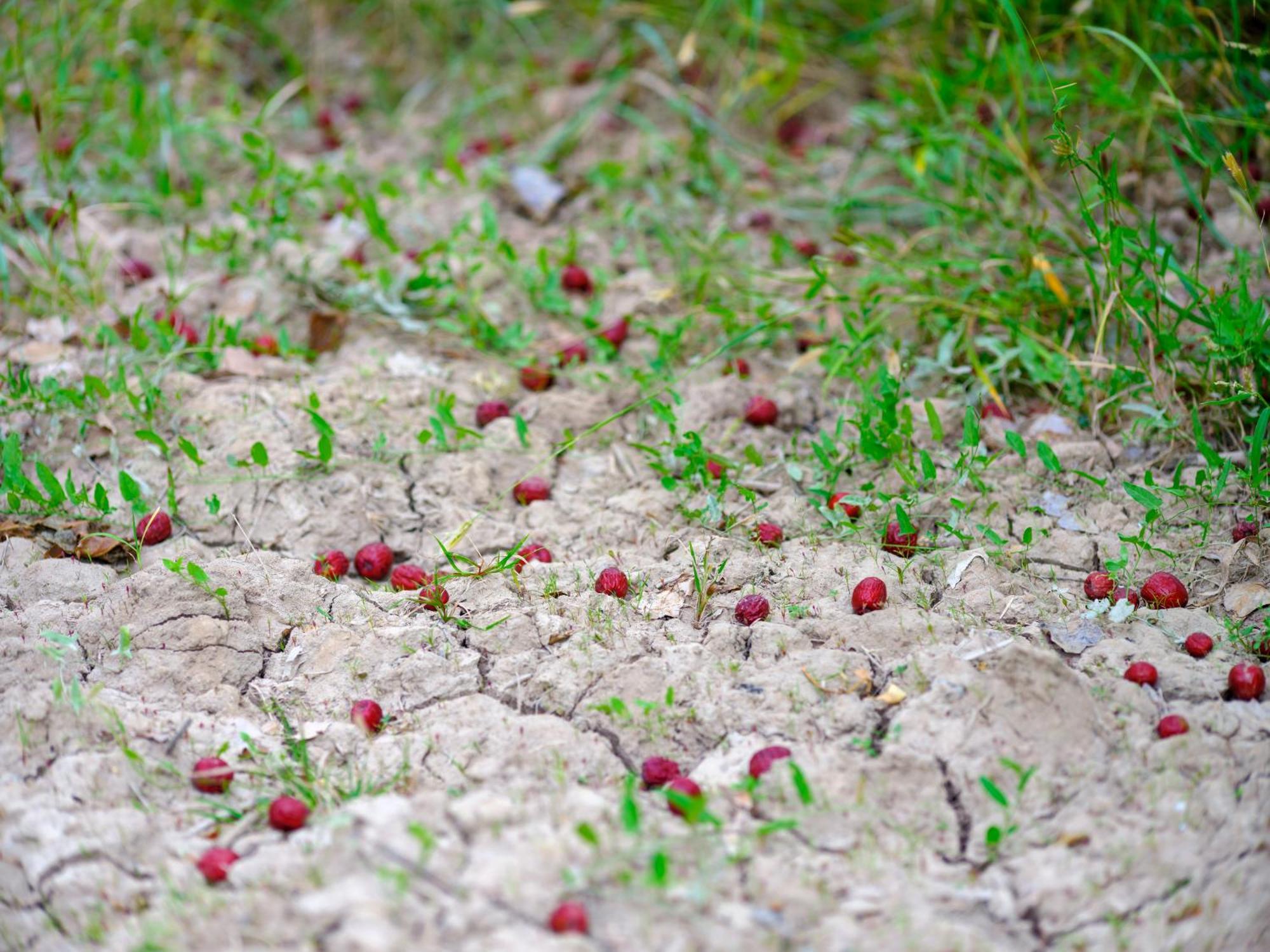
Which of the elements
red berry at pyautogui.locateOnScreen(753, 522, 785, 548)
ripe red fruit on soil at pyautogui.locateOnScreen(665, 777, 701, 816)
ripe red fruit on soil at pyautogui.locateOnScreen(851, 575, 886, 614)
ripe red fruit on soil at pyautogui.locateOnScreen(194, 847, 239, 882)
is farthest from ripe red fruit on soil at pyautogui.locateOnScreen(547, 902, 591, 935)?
red berry at pyautogui.locateOnScreen(753, 522, 785, 548)

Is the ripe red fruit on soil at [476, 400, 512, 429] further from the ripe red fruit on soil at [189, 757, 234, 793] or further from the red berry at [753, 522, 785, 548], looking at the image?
the ripe red fruit on soil at [189, 757, 234, 793]

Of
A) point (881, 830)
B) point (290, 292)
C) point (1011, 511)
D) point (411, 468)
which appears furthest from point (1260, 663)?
point (290, 292)

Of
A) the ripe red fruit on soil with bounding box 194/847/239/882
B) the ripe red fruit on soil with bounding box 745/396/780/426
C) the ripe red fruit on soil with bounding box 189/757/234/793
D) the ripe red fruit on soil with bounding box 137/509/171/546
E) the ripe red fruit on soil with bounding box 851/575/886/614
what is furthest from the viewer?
the ripe red fruit on soil with bounding box 745/396/780/426

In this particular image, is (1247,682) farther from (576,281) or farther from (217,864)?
(576,281)

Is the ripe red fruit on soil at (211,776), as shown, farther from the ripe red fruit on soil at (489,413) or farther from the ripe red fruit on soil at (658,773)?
the ripe red fruit on soil at (489,413)

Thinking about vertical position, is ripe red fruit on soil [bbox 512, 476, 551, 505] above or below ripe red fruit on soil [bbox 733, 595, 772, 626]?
below
